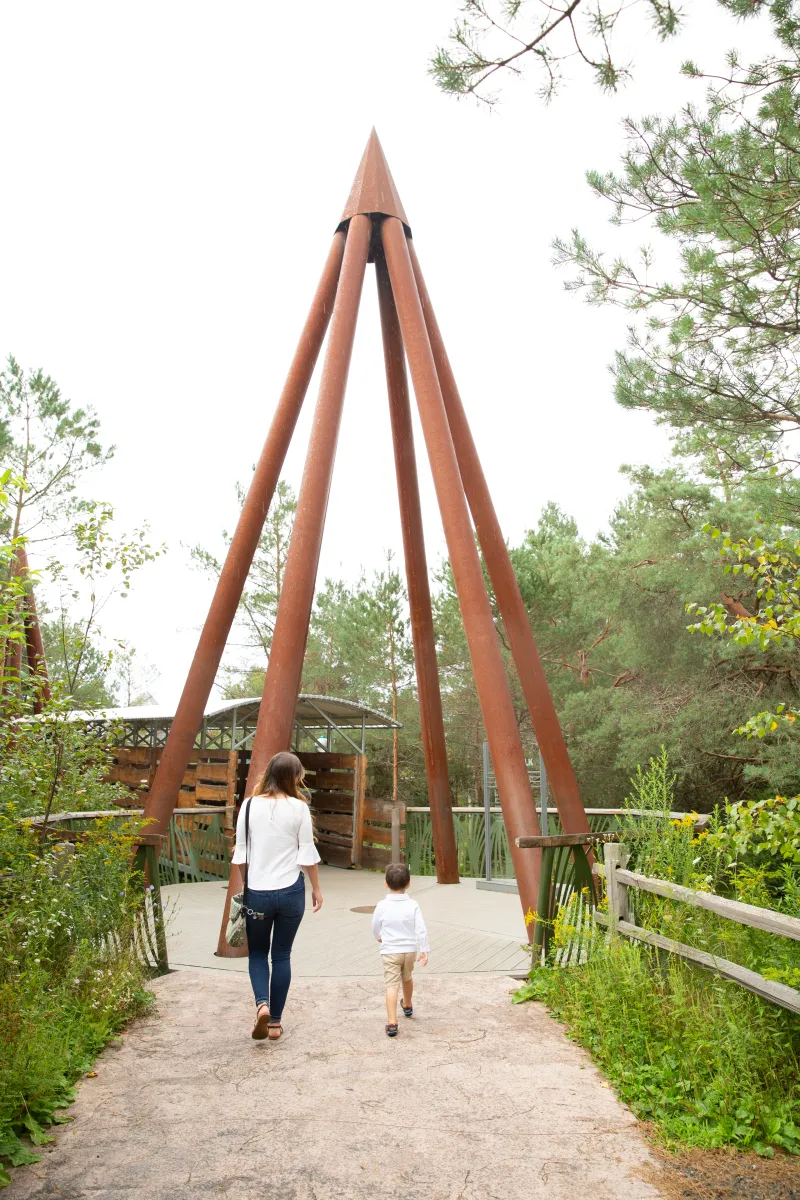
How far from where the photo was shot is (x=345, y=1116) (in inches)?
130

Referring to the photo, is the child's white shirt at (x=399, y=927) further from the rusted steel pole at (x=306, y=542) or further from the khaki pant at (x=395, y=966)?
the rusted steel pole at (x=306, y=542)

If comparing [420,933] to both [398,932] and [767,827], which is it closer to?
[398,932]

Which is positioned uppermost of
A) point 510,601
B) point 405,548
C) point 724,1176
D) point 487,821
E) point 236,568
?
point 405,548

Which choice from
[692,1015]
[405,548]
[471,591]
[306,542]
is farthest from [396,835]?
[692,1015]

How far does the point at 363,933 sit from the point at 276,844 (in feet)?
11.3

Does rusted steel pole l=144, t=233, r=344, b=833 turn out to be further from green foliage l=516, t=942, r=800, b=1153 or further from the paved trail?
green foliage l=516, t=942, r=800, b=1153

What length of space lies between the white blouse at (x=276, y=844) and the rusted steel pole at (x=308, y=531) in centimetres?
212

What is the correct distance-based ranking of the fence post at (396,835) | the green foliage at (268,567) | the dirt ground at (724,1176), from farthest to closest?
the green foliage at (268,567) < the fence post at (396,835) < the dirt ground at (724,1176)

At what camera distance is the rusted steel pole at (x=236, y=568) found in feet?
24.8

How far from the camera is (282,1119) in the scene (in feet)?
10.7

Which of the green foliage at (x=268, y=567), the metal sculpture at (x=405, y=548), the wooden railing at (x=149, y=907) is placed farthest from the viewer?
the green foliage at (x=268, y=567)

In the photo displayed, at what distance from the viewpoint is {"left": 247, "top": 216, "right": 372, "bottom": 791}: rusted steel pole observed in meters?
6.72

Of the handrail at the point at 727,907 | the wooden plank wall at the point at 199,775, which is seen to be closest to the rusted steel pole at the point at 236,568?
the wooden plank wall at the point at 199,775

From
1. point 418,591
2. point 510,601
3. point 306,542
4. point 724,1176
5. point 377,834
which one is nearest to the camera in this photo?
point 724,1176
